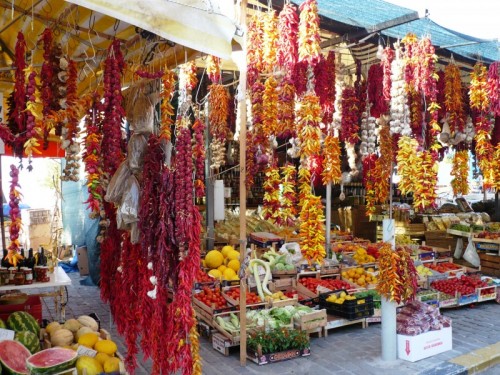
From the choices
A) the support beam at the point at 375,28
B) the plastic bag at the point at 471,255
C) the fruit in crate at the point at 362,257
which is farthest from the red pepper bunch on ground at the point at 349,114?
the plastic bag at the point at 471,255

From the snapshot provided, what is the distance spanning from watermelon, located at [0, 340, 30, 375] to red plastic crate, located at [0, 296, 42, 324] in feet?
4.90

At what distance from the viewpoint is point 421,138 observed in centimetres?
573

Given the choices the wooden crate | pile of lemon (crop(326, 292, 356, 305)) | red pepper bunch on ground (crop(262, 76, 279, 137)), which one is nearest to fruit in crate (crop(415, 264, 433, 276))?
pile of lemon (crop(326, 292, 356, 305))

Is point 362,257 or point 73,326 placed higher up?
point 362,257

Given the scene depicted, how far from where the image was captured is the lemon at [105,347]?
3.62 metres

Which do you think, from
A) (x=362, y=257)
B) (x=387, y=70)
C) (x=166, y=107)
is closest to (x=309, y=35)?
(x=387, y=70)

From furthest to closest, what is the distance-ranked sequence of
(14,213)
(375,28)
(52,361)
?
(375,28), (52,361), (14,213)

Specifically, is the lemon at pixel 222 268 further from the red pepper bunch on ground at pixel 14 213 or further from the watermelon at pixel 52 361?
the red pepper bunch on ground at pixel 14 213

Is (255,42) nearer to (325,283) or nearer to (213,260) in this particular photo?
(213,260)

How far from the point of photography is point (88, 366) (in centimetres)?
321

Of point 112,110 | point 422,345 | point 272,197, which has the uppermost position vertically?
point 112,110

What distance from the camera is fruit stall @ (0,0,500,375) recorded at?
3041 millimetres

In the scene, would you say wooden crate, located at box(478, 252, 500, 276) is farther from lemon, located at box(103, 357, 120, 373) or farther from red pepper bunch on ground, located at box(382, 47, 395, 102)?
lemon, located at box(103, 357, 120, 373)

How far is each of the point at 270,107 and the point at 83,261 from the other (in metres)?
5.94
